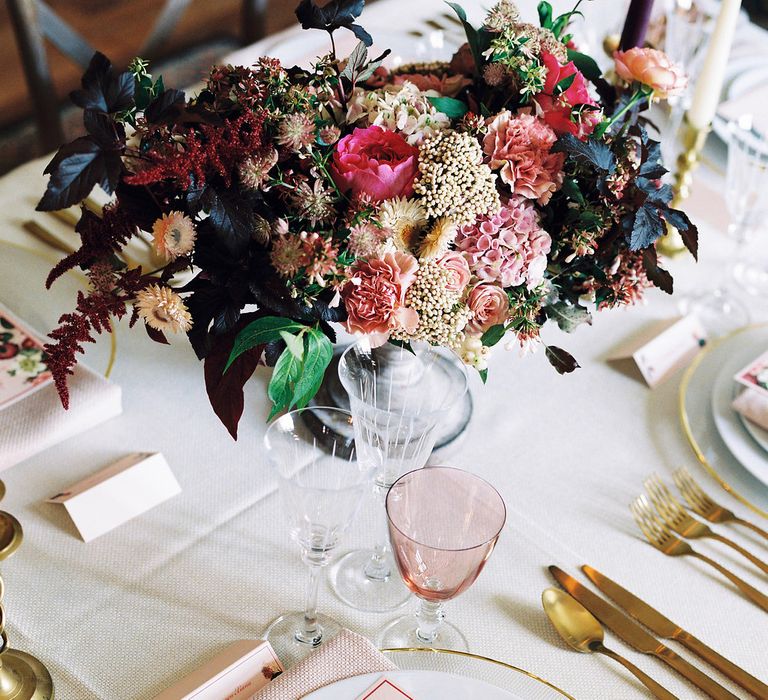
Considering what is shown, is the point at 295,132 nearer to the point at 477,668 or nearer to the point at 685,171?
the point at 477,668

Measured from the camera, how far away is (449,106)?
0.79m

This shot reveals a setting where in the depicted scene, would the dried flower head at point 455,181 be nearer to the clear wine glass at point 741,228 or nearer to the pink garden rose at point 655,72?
the pink garden rose at point 655,72

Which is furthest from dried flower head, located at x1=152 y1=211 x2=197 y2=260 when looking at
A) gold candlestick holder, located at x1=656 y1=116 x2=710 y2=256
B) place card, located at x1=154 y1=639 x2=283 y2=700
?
gold candlestick holder, located at x1=656 y1=116 x2=710 y2=256

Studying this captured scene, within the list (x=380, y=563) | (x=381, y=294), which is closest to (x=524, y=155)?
(x=381, y=294)

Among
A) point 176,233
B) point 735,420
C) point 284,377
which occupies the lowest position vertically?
point 735,420

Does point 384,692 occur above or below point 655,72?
below

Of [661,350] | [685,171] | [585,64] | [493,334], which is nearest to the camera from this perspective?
[493,334]

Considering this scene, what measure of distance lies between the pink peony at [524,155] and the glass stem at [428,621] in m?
0.37

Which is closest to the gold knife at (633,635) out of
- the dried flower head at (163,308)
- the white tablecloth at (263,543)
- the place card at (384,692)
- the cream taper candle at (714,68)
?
the white tablecloth at (263,543)

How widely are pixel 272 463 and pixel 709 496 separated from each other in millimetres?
512

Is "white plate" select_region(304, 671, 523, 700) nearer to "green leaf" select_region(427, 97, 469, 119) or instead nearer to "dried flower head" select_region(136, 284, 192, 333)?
"dried flower head" select_region(136, 284, 192, 333)

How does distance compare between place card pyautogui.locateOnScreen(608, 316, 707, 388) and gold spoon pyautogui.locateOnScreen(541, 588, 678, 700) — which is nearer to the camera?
gold spoon pyautogui.locateOnScreen(541, 588, 678, 700)

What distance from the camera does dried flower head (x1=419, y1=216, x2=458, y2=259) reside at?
2.36 ft

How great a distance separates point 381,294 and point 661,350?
Answer: 519 mm
